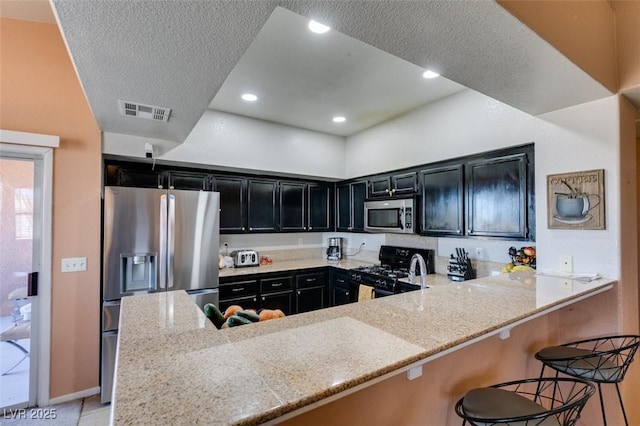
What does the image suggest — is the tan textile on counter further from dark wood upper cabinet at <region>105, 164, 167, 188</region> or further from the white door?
the white door

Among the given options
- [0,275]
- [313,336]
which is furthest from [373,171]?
[0,275]

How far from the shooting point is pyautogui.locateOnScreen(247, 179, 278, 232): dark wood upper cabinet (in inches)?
155

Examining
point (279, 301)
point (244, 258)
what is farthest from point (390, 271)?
point (244, 258)

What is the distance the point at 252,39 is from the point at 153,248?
218 cm

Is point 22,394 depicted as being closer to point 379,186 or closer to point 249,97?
point 249,97

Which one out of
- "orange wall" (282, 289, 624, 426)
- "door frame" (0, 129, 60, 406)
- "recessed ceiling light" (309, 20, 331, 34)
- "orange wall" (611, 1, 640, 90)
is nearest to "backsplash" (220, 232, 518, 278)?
"orange wall" (282, 289, 624, 426)

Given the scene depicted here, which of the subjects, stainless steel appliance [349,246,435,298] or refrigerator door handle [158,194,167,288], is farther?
stainless steel appliance [349,246,435,298]

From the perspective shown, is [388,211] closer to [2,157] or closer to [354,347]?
[354,347]

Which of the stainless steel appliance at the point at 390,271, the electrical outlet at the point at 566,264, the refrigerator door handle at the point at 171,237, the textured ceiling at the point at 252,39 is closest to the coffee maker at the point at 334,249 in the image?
the stainless steel appliance at the point at 390,271

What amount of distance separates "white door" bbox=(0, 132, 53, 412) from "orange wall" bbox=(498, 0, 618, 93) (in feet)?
11.1

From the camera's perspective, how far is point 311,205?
4.47 m

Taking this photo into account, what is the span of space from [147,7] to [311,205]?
11.3ft

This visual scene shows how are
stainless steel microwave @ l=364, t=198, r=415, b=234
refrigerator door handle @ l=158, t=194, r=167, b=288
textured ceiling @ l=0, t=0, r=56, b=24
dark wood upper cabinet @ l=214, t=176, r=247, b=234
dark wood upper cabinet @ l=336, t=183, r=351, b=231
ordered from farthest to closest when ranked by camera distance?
1. dark wood upper cabinet @ l=336, t=183, r=351, b=231
2. dark wood upper cabinet @ l=214, t=176, r=247, b=234
3. stainless steel microwave @ l=364, t=198, r=415, b=234
4. refrigerator door handle @ l=158, t=194, r=167, b=288
5. textured ceiling @ l=0, t=0, r=56, b=24

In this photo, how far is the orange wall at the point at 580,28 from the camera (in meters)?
1.27
